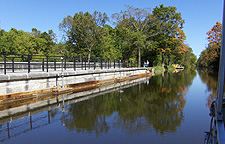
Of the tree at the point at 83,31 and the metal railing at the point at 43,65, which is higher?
the tree at the point at 83,31

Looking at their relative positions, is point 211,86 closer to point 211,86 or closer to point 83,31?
point 211,86

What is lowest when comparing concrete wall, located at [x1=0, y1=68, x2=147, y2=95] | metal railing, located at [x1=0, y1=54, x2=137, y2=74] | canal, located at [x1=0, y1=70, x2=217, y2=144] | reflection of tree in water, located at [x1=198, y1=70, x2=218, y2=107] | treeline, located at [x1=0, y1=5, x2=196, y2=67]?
canal, located at [x1=0, y1=70, x2=217, y2=144]

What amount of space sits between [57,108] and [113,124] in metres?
3.70

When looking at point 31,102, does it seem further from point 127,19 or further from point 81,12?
point 127,19

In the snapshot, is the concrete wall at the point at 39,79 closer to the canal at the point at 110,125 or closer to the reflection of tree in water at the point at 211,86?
the canal at the point at 110,125

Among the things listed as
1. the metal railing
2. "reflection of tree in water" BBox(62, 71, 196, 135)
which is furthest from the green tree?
"reflection of tree in water" BBox(62, 71, 196, 135)

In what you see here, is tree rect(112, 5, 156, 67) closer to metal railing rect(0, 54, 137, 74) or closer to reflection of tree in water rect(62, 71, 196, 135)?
metal railing rect(0, 54, 137, 74)

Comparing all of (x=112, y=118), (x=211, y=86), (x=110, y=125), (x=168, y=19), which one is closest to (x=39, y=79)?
(x=112, y=118)

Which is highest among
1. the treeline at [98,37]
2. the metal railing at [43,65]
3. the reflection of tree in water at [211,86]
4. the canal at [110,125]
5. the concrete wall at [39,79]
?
the treeline at [98,37]

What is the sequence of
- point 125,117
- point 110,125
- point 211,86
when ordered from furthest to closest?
1. point 211,86
2. point 125,117
3. point 110,125

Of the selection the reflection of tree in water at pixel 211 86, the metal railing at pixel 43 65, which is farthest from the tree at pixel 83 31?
the reflection of tree in water at pixel 211 86

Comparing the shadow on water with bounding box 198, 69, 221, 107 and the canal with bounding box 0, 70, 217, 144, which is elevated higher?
the shadow on water with bounding box 198, 69, 221, 107

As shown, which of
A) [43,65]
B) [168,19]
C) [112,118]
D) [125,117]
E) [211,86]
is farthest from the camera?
[168,19]

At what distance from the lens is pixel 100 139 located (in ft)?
18.5
